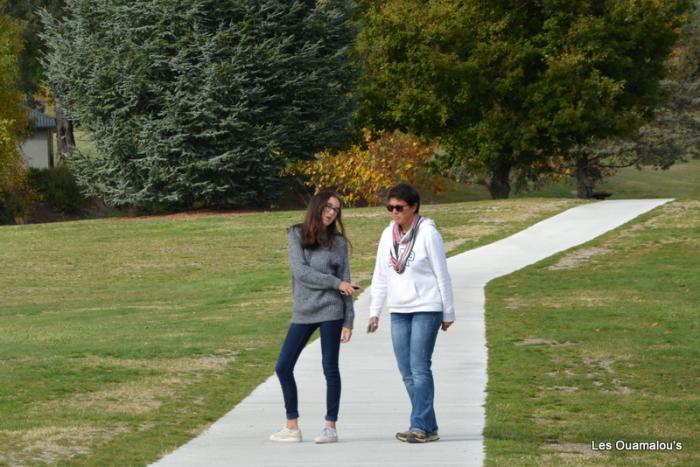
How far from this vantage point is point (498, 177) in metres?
47.7

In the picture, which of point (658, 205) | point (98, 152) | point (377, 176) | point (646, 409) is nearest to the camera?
point (646, 409)

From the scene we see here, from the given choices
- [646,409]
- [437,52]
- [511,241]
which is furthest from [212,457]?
[437,52]

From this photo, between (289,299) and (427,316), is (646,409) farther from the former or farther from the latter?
(289,299)

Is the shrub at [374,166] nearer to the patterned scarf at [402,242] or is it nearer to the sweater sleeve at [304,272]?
the sweater sleeve at [304,272]

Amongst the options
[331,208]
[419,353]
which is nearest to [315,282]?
[331,208]

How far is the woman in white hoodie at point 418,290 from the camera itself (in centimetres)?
939

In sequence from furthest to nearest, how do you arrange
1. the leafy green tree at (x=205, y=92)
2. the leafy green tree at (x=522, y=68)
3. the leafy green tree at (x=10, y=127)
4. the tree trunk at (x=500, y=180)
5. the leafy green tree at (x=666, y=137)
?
the leafy green tree at (x=666, y=137), the leafy green tree at (x=10, y=127), the tree trunk at (x=500, y=180), the leafy green tree at (x=205, y=92), the leafy green tree at (x=522, y=68)

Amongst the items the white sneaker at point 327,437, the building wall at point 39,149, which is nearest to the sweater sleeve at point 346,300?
the white sneaker at point 327,437

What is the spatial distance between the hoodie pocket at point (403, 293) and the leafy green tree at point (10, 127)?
133ft

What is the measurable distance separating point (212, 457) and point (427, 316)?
185 centimetres

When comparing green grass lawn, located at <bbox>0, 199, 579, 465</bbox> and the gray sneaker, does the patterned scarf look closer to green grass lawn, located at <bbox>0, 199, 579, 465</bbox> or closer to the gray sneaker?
the gray sneaker

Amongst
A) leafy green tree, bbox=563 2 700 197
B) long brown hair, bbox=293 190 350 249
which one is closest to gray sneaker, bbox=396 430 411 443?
long brown hair, bbox=293 190 350 249

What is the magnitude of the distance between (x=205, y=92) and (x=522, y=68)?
1036 cm

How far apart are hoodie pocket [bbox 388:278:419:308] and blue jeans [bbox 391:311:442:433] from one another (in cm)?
11
